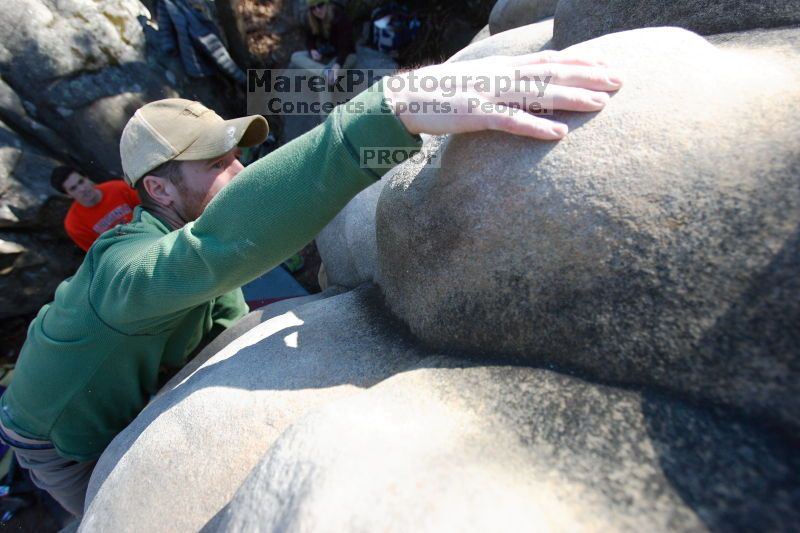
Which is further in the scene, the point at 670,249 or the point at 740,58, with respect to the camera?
the point at 740,58

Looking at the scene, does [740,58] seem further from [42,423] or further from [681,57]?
[42,423]

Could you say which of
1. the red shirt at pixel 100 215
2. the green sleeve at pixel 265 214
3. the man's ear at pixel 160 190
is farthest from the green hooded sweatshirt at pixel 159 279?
the red shirt at pixel 100 215

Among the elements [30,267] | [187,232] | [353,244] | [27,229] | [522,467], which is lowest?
[30,267]

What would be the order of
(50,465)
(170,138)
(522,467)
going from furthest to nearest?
(50,465) → (170,138) → (522,467)

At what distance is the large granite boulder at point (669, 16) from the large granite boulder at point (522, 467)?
1.26m

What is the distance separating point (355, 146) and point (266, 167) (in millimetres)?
244

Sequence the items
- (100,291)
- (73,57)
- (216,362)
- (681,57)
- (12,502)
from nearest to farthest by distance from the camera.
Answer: (681,57), (100,291), (216,362), (12,502), (73,57)

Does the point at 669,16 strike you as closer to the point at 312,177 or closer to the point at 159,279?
the point at 312,177

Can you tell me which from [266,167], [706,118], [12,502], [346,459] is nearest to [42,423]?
[266,167]

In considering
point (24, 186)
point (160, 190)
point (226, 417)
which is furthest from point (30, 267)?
point (226, 417)

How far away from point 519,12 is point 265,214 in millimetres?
2639

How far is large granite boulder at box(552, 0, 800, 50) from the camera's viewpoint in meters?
1.39

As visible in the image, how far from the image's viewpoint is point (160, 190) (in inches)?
68.8

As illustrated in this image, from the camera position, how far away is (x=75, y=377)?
1.57m
